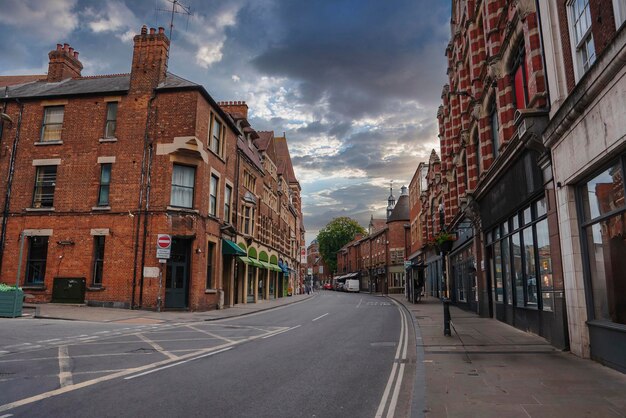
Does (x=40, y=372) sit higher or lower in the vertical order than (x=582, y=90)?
lower

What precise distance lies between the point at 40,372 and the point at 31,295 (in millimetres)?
17653

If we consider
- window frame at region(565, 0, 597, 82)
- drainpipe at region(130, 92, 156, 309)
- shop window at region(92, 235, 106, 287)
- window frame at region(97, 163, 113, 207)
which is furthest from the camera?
window frame at region(97, 163, 113, 207)

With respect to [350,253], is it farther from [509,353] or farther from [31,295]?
[509,353]

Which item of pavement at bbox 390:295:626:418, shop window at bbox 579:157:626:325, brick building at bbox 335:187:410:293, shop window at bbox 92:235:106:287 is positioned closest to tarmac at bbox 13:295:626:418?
pavement at bbox 390:295:626:418

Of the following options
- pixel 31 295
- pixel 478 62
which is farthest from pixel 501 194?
pixel 31 295

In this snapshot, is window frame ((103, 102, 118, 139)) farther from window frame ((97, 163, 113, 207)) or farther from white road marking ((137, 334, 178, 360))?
white road marking ((137, 334, 178, 360))

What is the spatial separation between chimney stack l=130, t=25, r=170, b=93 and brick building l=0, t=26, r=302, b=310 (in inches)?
2.2

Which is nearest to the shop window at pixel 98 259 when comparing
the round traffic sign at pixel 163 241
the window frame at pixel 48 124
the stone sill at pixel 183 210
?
the stone sill at pixel 183 210

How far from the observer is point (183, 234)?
882 inches

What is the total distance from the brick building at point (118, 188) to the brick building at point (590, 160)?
686 inches

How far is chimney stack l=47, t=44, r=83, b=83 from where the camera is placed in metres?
27.9

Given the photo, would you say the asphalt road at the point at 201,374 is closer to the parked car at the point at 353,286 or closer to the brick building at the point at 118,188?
the brick building at the point at 118,188

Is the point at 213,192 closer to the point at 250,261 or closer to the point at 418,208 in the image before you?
the point at 250,261

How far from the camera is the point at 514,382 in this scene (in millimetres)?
6902
